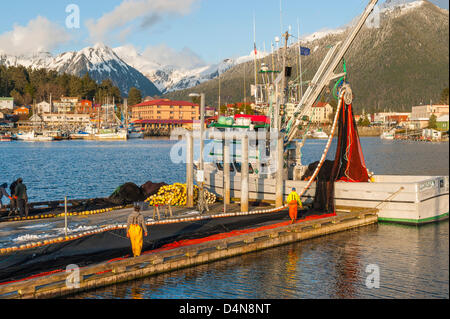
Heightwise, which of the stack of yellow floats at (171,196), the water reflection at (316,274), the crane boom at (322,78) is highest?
the crane boom at (322,78)

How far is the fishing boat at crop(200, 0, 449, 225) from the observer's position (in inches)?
921

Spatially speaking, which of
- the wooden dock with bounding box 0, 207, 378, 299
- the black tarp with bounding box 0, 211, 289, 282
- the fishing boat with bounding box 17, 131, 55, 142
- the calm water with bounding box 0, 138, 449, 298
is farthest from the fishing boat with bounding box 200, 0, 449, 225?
the fishing boat with bounding box 17, 131, 55, 142

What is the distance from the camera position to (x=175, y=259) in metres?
16.5

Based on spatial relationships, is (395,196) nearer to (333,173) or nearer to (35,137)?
(333,173)

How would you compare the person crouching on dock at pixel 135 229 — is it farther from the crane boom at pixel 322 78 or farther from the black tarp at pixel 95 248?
the crane boom at pixel 322 78

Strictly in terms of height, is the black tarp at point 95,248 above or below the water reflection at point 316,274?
above

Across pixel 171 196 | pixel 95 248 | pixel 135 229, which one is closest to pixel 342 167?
pixel 171 196

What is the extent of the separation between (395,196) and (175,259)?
1196 centimetres

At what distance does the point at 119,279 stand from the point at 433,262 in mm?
10333

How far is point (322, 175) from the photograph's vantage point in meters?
24.8

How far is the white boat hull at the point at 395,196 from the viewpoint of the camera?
23.0 metres

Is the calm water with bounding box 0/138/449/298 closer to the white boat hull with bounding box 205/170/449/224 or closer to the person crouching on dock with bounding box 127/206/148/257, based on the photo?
the white boat hull with bounding box 205/170/449/224

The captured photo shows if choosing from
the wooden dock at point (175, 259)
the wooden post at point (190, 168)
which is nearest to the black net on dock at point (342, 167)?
the wooden dock at point (175, 259)

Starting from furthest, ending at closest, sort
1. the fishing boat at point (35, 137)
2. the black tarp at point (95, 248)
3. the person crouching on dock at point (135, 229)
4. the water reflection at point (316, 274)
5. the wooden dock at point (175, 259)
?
the fishing boat at point (35, 137)
the person crouching on dock at point (135, 229)
the black tarp at point (95, 248)
the water reflection at point (316, 274)
the wooden dock at point (175, 259)
